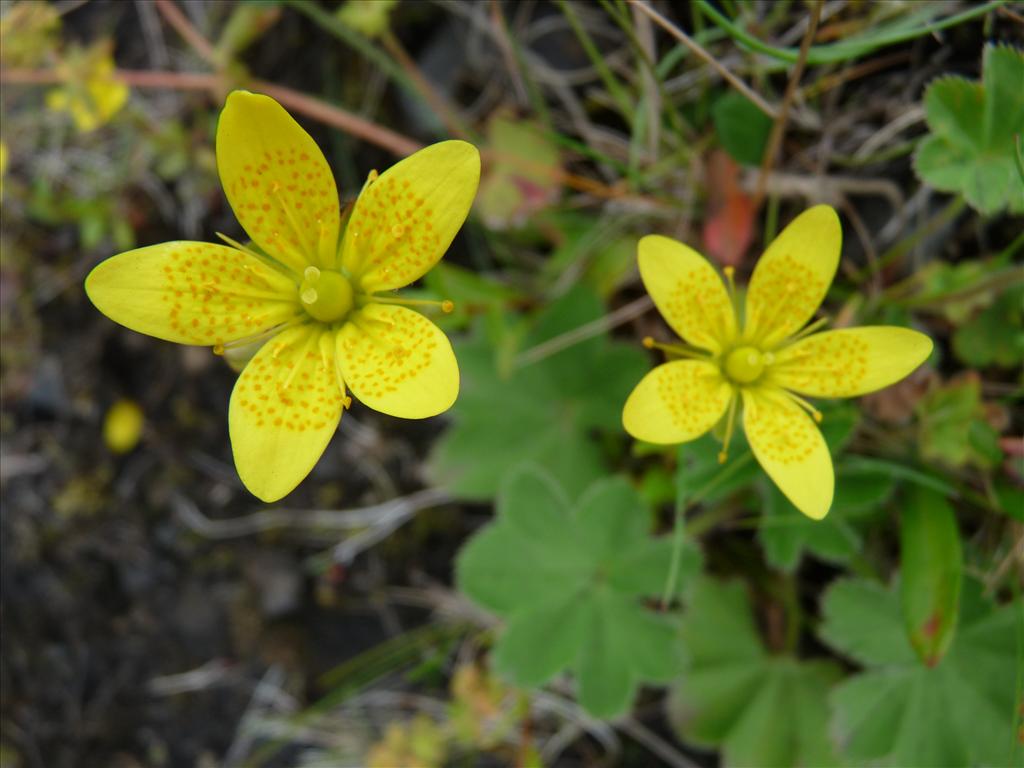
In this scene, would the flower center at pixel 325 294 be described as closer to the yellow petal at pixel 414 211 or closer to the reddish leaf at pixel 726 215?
the yellow petal at pixel 414 211

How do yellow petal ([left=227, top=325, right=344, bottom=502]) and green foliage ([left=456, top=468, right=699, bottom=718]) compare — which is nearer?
yellow petal ([left=227, top=325, right=344, bottom=502])

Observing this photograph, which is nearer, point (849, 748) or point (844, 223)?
point (849, 748)

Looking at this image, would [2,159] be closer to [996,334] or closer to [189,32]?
[189,32]

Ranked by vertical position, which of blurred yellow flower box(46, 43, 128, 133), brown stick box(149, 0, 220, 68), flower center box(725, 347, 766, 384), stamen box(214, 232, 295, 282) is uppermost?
brown stick box(149, 0, 220, 68)

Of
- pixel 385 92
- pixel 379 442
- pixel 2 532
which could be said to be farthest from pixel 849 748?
pixel 2 532

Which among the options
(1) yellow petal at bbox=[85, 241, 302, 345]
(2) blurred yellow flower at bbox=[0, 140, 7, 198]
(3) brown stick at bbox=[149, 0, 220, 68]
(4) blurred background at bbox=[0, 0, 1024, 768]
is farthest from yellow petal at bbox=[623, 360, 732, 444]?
(2) blurred yellow flower at bbox=[0, 140, 7, 198]

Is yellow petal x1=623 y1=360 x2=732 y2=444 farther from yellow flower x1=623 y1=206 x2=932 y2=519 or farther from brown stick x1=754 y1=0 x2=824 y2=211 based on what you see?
Result: brown stick x1=754 y1=0 x2=824 y2=211

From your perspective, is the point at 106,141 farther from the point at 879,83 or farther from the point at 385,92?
the point at 879,83
